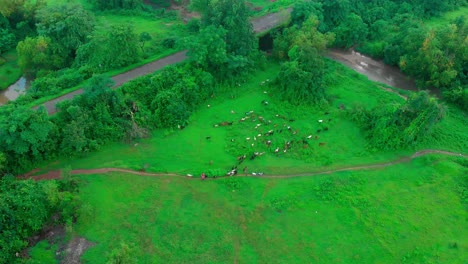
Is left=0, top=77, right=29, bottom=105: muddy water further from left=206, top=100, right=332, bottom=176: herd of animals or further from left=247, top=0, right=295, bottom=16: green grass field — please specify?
left=247, top=0, right=295, bottom=16: green grass field

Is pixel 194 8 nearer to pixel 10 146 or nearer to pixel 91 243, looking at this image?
pixel 10 146

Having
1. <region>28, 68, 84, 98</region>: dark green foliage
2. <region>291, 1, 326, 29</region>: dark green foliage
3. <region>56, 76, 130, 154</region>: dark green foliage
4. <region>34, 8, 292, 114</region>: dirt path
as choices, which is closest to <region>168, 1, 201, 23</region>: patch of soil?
<region>34, 8, 292, 114</region>: dirt path

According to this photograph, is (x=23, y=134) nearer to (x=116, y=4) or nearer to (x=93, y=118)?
(x=93, y=118)

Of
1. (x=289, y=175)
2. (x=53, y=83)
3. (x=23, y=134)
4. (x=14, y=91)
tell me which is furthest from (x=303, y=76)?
(x=14, y=91)

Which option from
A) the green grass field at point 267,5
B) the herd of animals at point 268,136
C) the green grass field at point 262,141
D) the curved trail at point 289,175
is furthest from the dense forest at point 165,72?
the green grass field at point 267,5

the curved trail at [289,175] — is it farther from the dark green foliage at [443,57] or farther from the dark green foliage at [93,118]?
the dark green foliage at [443,57]

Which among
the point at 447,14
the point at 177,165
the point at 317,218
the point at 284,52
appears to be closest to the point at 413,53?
the point at 284,52
